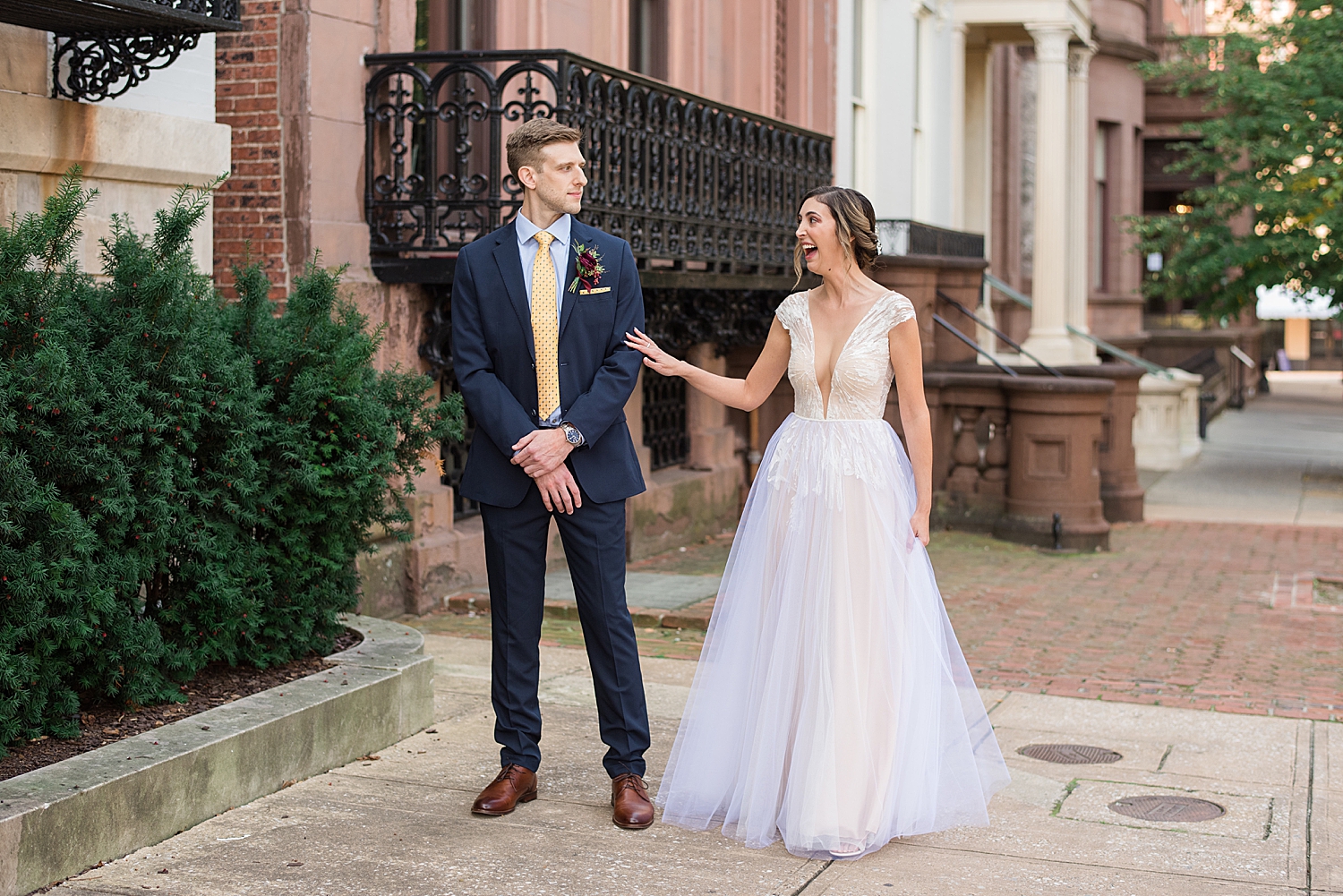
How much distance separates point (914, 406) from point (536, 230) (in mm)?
1324

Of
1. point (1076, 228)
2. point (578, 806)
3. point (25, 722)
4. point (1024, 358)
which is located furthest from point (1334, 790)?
point (1076, 228)

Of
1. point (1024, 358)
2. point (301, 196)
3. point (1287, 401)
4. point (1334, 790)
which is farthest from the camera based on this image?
point (1287, 401)

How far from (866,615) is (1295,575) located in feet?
26.2

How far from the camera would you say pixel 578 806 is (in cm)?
506

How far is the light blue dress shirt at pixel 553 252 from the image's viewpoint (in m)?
4.84

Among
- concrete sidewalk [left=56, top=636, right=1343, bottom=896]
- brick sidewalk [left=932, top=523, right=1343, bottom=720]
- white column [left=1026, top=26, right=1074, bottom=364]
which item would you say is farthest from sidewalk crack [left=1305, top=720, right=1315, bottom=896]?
white column [left=1026, top=26, right=1074, bottom=364]

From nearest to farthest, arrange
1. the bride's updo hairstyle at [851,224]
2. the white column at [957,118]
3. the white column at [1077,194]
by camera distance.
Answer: the bride's updo hairstyle at [851,224]
the white column at [957,118]
the white column at [1077,194]

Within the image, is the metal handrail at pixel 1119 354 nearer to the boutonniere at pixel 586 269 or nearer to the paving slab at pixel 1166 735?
the paving slab at pixel 1166 735

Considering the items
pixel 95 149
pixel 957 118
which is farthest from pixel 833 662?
pixel 957 118

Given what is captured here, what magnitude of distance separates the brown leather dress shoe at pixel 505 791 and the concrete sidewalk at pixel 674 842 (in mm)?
45

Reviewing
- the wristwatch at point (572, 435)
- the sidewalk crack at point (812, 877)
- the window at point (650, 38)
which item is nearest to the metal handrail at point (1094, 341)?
the window at point (650, 38)

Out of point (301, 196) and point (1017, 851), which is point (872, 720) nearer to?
point (1017, 851)

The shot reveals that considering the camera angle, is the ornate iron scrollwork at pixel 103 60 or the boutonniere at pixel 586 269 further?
the ornate iron scrollwork at pixel 103 60

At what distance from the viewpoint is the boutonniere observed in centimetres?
483
